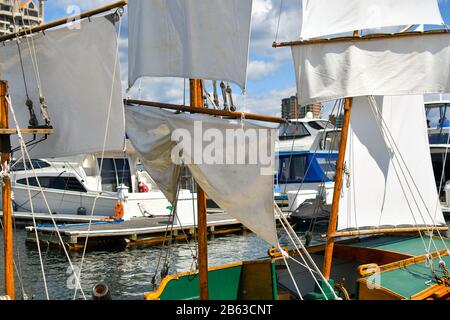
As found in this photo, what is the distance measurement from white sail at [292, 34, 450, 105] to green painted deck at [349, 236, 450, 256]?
3.88 meters

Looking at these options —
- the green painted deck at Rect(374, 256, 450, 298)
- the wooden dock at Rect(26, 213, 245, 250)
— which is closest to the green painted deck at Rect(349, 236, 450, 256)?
the green painted deck at Rect(374, 256, 450, 298)

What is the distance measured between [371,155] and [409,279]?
438 cm

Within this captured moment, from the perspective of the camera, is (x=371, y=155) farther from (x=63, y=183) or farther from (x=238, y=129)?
(x=63, y=183)

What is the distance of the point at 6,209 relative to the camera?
986cm

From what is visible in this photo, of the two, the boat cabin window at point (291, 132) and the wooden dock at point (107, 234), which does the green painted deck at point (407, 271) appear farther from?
the boat cabin window at point (291, 132)

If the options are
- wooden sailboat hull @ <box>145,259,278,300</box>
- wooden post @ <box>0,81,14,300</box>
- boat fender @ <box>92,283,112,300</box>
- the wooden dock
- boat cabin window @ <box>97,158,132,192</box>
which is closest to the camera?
boat fender @ <box>92,283,112,300</box>

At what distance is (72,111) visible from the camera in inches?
467

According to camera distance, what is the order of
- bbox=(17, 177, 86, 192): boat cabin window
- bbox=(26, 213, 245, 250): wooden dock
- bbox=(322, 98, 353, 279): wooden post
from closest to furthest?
bbox=(322, 98, 353, 279): wooden post < bbox=(26, 213, 245, 250): wooden dock < bbox=(17, 177, 86, 192): boat cabin window

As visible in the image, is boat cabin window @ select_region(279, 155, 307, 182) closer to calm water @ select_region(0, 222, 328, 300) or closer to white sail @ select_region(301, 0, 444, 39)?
calm water @ select_region(0, 222, 328, 300)

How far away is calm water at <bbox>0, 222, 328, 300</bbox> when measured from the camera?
60.8 ft

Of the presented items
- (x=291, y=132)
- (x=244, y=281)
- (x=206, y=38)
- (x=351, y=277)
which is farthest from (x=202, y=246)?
(x=291, y=132)

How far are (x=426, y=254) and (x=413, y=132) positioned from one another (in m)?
4.25
